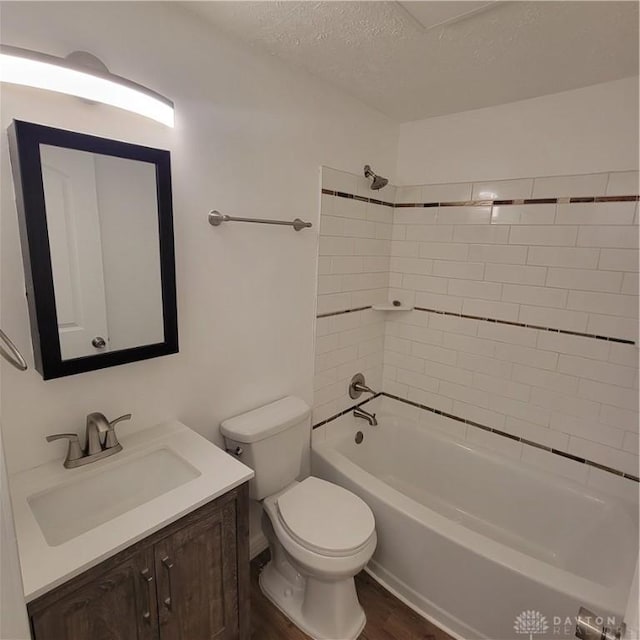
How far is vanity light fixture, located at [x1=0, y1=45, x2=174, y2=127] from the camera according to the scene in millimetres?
970

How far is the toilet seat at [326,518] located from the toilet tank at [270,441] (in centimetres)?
9

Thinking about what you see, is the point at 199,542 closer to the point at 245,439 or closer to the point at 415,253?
the point at 245,439

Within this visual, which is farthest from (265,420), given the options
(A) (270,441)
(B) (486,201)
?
(B) (486,201)

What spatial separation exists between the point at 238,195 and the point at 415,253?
1258 mm

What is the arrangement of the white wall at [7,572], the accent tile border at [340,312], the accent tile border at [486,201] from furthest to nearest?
the accent tile border at [340,312]
the accent tile border at [486,201]
the white wall at [7,572]

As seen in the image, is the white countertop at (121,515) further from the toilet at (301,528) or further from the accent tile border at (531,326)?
the accent tile border at (531,326)

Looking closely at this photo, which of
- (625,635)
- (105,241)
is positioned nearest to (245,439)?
(105,241)

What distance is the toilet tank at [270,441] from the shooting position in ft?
5.45

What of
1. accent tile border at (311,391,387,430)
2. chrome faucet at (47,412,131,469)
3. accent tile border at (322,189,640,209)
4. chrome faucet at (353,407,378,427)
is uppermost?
accent tile border at (322,189,640,209)

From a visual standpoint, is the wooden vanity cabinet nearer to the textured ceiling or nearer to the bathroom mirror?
the bathroom mirror

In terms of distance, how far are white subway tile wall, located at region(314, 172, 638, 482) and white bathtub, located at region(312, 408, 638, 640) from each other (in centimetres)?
17

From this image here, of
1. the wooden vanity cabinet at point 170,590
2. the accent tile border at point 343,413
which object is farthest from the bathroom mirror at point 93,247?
the accent tile border at point 343,413

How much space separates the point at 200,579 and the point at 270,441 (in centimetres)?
59

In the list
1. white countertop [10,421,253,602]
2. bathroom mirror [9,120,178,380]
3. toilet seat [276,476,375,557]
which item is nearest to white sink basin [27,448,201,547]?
white countertop [10,421,253,602]
